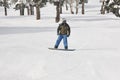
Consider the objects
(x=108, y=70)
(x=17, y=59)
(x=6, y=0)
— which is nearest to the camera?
(x=108, y=70)

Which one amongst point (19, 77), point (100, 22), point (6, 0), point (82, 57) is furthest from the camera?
point (6, 0)

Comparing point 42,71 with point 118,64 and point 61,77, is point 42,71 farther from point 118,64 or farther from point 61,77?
point 118,64

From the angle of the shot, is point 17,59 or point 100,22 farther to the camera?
point 100,22

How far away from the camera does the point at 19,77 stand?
13.4m

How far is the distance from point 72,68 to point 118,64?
236 cm

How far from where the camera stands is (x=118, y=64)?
16062 mm

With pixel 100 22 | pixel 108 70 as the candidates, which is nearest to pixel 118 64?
pixel 108 70

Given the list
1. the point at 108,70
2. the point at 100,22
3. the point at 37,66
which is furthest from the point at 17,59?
the point at 100,22

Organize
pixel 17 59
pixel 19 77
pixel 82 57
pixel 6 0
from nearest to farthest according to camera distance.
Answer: pixel 19 77, pixel 17 59, pixel 82 57, pixel 6 0

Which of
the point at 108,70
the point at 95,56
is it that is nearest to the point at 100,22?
the point at 95,56

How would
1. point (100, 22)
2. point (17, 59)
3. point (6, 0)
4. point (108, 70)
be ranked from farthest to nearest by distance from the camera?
point (6, 0)
point (100, 22)
point (17, 59)
point (108, 70)

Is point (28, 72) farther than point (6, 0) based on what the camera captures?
No

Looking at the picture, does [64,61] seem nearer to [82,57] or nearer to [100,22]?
[82,57]

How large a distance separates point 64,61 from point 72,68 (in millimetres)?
1229
